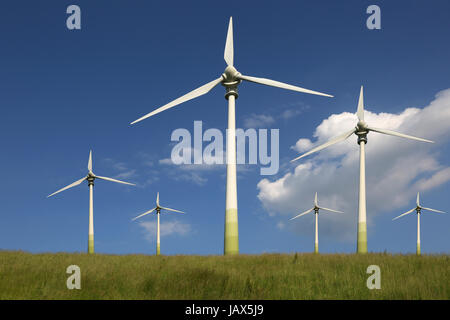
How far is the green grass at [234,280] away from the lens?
11484mm

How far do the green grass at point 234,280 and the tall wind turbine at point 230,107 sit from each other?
684 cm

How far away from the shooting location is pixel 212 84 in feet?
96.0

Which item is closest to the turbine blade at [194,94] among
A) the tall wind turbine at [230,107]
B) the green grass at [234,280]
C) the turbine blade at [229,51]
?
the tall wind turbine at [230,107]

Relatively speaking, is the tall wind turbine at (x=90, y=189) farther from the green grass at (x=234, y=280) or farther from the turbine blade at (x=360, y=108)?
the turbine blade at (x=360, y=108)

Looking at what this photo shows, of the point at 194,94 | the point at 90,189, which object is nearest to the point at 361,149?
the point at 194,94

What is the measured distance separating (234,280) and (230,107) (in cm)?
1665

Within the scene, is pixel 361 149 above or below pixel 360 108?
below

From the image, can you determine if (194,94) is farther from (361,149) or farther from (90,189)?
(90,189)

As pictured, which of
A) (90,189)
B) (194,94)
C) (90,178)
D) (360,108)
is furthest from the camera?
(90,178)

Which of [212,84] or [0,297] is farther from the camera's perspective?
[212,84]

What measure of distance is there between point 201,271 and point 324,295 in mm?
5145

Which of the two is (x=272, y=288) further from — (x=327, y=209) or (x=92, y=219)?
(x=327, y=209)

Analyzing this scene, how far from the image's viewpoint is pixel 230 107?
2700 centimetres

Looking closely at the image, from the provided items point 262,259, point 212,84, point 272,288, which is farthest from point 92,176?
point 272,288
